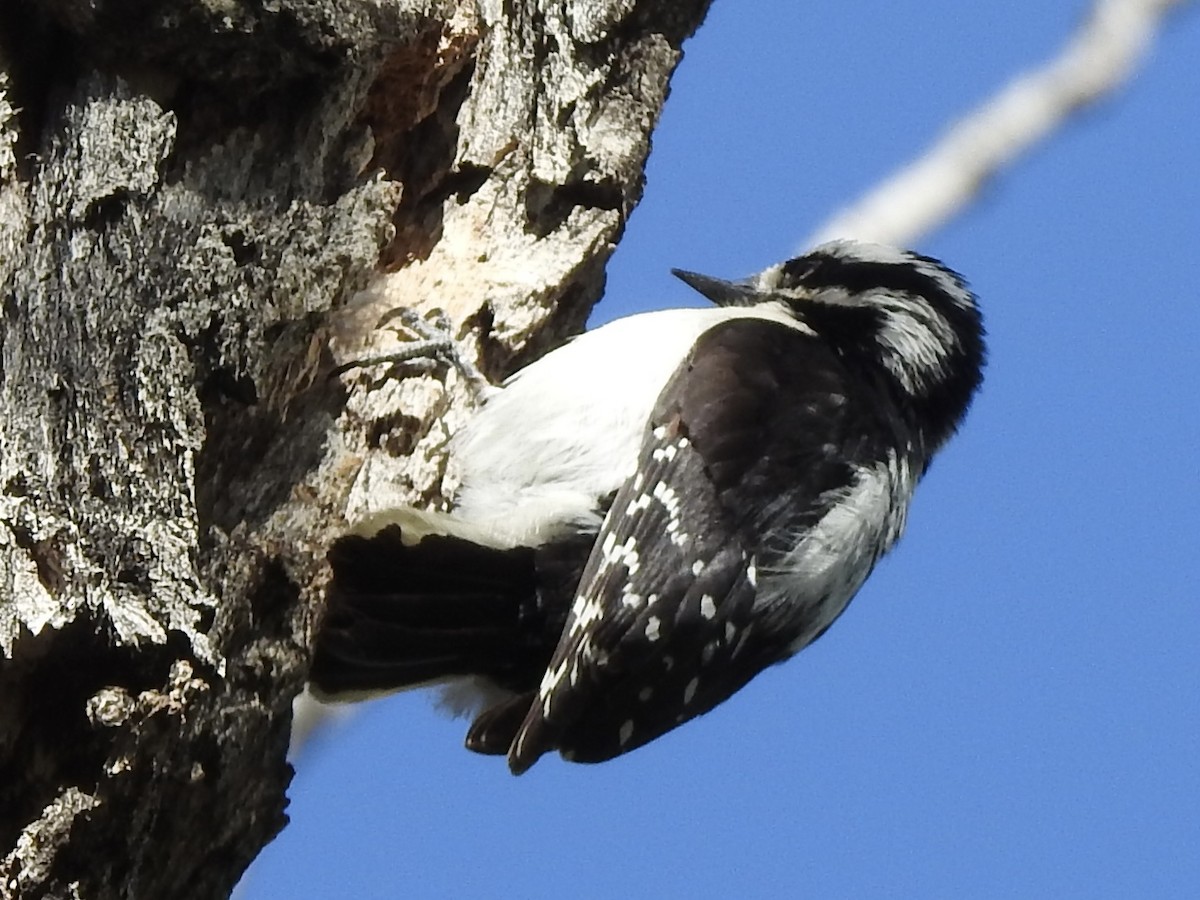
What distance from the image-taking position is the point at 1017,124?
14.6 ft

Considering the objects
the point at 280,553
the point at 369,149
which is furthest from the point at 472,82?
the point at 280,553

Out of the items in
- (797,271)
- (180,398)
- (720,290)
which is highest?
(797,271)

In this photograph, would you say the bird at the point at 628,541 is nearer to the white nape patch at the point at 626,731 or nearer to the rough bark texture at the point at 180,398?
the white nape patch at the point at 626,731

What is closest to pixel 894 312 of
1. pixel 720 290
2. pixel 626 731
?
pixel 720 290

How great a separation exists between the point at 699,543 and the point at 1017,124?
2233mm

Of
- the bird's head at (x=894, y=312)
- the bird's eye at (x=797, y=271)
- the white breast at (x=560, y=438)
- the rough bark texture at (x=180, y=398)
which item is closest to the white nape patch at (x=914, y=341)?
the bird's head at (x=894, y=312)

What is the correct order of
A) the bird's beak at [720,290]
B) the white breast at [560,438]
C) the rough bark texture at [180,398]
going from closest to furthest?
1. the rough bark texture at [180,398]
2. the white breast at [560,438]
3. the bird's beak at [720,290]

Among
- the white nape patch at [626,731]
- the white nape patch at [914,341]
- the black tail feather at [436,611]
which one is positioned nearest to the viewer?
the black tail feather at [436,611]

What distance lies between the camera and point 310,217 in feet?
7.96

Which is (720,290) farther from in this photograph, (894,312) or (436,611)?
(436,611)

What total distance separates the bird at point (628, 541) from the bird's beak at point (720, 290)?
0.34 metres

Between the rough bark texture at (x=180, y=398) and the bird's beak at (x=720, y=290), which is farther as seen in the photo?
the bird's beak at (x=720, y=290)

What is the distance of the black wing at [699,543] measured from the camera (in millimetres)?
2607

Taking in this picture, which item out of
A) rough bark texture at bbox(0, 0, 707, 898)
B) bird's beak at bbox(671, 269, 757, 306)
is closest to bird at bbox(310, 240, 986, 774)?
rough bark texture at bbox(0, 0, 707, 898)
